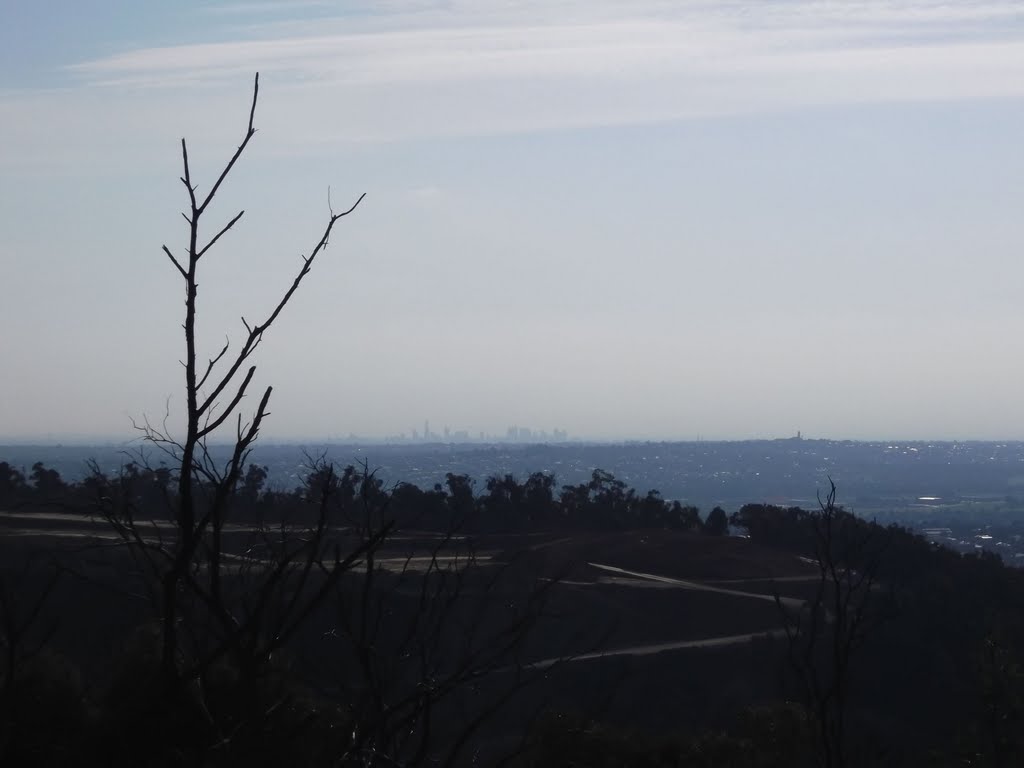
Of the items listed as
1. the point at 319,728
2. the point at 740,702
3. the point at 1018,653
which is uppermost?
the point at 319,728

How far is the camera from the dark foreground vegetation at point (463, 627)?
11.6 feet

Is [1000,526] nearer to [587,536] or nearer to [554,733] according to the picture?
[587,536]

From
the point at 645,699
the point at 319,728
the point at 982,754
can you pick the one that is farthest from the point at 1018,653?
the point at 319,728

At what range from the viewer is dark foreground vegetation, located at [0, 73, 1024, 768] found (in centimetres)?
354

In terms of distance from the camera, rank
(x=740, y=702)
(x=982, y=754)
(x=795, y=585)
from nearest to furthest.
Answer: (x=982, y=754)
(x=740, y=702)
(x=795, y=585)

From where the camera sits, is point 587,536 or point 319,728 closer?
point 319,728

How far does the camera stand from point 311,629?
58.6 feet

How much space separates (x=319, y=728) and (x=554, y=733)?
515 centimetres

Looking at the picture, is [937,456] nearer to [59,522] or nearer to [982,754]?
[59,522]

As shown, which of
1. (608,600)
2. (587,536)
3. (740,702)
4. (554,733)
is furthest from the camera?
(587,536)

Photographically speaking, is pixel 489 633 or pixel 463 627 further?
pixel 489 633

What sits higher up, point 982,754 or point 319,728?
point 319,728

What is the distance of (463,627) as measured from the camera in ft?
72.7

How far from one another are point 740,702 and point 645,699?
1.68 m
